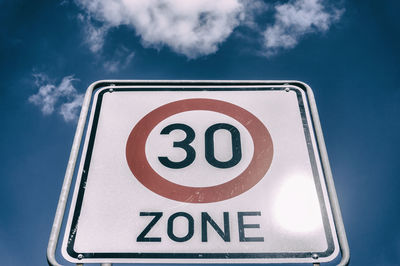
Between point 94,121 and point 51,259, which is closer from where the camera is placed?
point 51,259

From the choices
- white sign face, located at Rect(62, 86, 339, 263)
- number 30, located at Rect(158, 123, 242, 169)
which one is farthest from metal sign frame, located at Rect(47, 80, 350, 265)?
number 30, located at Rect(158, 123, 242, 169)

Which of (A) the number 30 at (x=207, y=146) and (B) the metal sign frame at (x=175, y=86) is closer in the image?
(B) the metal sign frame at (x=175, y=86)

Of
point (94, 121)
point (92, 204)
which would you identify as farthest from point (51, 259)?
point (94, 121)

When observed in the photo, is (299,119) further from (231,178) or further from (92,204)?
(92,204)

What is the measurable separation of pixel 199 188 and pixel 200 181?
0.08ft

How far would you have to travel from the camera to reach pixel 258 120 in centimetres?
103

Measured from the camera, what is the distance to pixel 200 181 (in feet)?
2.90

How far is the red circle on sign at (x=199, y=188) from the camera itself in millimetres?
853

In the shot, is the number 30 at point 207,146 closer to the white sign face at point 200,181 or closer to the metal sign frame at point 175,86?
the white sign face at point 200,181

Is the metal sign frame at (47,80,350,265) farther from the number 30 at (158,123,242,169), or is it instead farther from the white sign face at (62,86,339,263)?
the number 30 at (158,123,242,169)

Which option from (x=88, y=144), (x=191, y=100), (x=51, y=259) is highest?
(x=191, y=100)

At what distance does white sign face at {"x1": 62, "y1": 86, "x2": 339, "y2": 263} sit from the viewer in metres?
0.76

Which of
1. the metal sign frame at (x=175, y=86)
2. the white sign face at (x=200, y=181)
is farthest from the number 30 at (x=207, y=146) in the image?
the metal sign frame at (x=175, y=86)

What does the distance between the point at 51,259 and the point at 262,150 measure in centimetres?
61
